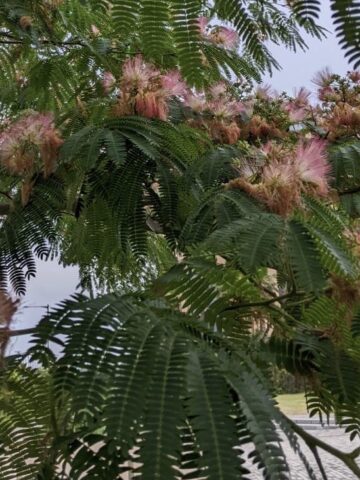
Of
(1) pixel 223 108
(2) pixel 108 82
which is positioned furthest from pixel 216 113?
(2) pixel 108 82

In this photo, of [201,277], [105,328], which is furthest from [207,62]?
[105,328]

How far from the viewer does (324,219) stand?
3.40 ft

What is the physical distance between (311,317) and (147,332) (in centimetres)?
31

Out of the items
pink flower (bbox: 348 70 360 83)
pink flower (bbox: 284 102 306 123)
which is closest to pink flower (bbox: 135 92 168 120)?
pink flower (bbox: 284 102 306 123)

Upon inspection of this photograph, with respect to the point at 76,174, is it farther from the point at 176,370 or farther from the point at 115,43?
the point at 176,370

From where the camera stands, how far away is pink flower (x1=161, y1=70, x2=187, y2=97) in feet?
4.72

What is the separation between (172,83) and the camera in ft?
4.80

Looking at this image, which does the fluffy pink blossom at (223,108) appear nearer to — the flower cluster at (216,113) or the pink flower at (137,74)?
the flower cluster at (216,113)

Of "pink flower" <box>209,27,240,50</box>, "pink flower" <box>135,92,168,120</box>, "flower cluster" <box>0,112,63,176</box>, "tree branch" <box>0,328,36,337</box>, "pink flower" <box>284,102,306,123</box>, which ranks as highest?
"pink flower" <box>209,27,240,50</box>

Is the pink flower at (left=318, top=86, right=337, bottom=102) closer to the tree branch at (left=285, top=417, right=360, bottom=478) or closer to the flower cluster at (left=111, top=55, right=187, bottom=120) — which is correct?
the flower cluster at (left=111, top=55, right=187, bottom=120)

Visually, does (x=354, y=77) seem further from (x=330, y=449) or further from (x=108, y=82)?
(x=330, y=449)

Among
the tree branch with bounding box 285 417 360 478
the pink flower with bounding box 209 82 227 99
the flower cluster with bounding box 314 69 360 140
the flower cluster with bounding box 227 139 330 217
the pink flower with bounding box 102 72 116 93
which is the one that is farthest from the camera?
the flower cluster with bounding box 314 69 360 140

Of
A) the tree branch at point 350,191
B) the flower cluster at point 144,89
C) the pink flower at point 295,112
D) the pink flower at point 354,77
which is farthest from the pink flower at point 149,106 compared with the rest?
the pink flower at point 354,77

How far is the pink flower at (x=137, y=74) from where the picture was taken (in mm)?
1413
